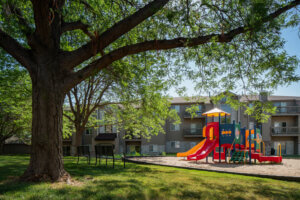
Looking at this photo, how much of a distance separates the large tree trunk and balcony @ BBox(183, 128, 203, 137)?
36.6 metres

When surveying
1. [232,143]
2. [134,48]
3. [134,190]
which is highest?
[134,48]

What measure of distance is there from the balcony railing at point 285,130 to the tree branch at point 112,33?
131 feet

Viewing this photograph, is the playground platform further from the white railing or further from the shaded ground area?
the white railing

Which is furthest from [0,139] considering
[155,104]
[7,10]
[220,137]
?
[7,10]

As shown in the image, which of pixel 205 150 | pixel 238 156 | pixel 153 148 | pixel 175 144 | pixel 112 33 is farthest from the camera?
pixel 175 144

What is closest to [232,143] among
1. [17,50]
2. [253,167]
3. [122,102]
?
[253,167]

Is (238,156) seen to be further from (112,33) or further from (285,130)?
(285,130)

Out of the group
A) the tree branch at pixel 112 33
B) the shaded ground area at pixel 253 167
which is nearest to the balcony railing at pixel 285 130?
the shaded ground area at pixel 253 167

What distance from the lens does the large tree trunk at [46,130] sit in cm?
652

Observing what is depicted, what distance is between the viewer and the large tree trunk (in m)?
6.52

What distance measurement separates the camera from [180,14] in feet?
25.8

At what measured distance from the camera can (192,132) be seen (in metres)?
42.6

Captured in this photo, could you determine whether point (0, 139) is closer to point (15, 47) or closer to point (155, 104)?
point (155, 104)

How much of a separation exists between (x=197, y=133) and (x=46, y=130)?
122 feet
